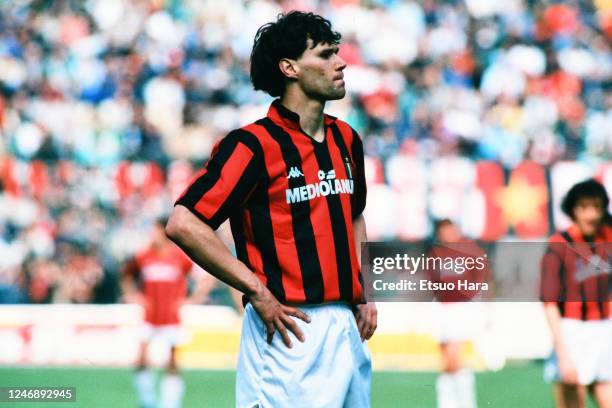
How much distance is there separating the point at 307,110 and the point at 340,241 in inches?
13.2

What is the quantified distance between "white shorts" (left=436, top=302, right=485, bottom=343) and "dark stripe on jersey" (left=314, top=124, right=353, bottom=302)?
151 inches

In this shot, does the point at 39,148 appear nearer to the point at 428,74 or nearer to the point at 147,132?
the point at 147,132

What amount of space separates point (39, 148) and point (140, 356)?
7.45 ft

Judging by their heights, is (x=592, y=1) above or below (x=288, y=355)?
above

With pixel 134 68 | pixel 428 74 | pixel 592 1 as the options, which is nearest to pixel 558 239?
pixel 428 74

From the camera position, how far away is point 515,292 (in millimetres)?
6125

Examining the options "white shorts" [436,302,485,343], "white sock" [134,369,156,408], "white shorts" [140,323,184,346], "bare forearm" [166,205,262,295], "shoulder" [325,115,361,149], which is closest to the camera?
"bare forearm" [166,205,262,295]

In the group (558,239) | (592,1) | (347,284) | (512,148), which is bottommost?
(347,284)

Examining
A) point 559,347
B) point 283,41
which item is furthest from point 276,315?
point 559,347

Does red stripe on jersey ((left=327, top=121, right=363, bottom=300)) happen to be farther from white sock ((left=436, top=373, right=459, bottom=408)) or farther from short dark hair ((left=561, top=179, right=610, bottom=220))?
white sock ((left=436, top=373, right=459, bottom=408))

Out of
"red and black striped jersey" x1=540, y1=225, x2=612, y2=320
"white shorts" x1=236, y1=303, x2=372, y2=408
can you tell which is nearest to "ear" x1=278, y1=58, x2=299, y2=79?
"white shorts" x1=236, y1=303, x2=372, y2=408

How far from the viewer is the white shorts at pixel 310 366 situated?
7.57ft

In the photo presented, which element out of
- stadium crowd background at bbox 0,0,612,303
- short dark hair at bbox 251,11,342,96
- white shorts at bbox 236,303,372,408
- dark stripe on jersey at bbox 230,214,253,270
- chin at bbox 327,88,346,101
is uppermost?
stadium crowd background at bbox 0,0,612,303

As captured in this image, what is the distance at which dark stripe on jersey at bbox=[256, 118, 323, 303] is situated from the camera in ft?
7.66
